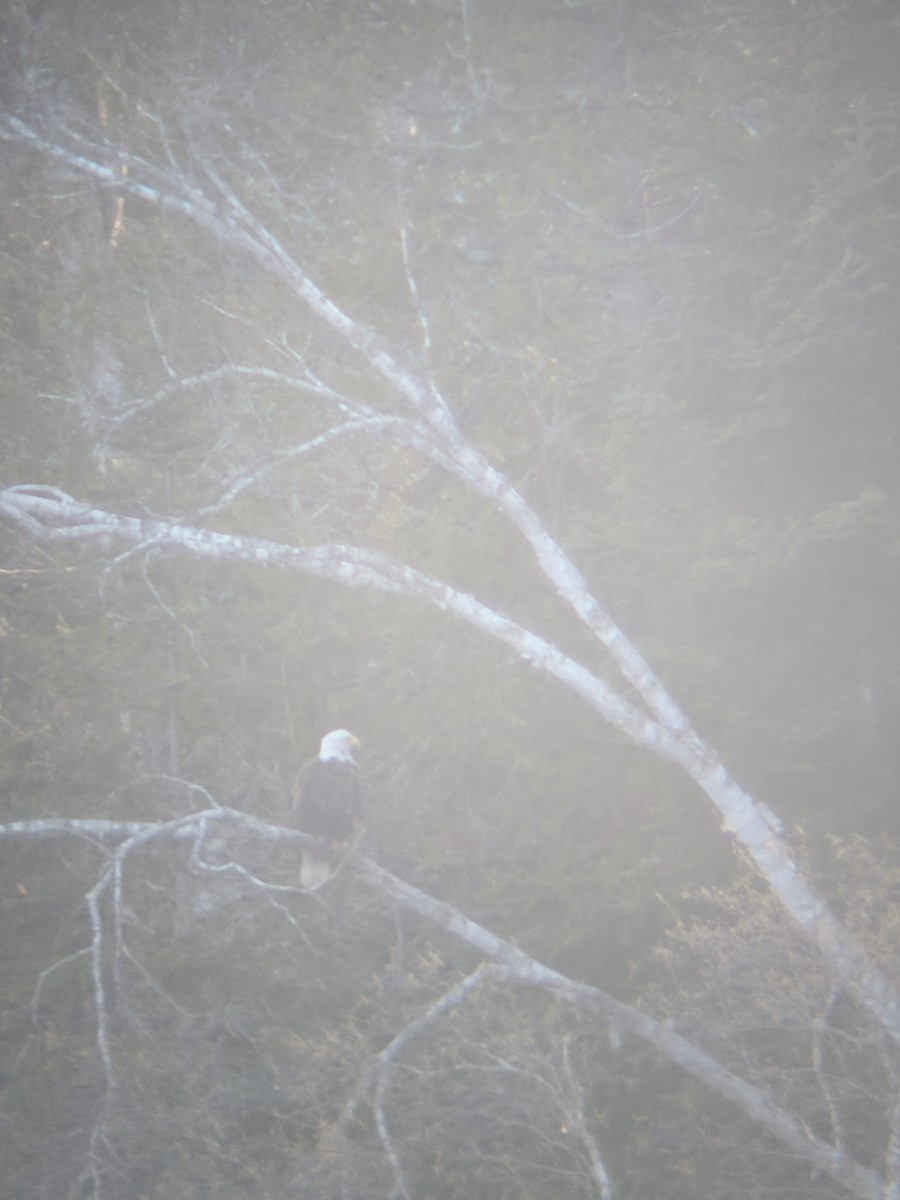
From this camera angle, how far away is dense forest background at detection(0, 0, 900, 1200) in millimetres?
5676

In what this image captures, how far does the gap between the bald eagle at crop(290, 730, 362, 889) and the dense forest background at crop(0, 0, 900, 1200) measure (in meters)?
0.36

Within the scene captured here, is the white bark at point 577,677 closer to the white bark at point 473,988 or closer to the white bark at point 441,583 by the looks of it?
the white bark at point 441,583

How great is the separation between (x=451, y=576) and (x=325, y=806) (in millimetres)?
1880

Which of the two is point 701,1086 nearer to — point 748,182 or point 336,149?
point 748,182

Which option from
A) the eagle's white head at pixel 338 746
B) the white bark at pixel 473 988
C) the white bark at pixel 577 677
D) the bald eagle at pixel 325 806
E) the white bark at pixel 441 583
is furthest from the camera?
the eagle's white head at pixel 338 746

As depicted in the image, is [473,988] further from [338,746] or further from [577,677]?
[577,677]

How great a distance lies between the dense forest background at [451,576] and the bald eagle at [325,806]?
359mm

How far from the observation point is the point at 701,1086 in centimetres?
595

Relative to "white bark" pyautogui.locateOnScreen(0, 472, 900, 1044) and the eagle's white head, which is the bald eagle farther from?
"white bark" pyautogui.locateOnScreen(0, 472, 900, 1044)

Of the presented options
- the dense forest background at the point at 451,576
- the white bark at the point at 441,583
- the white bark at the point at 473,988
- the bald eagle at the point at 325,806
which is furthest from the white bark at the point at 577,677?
the bald eagle at the point at 325,806

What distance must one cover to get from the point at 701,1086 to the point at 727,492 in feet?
11.8

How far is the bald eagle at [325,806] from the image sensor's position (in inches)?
223

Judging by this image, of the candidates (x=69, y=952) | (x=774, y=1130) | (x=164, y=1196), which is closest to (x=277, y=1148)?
(x=164, y=1196)

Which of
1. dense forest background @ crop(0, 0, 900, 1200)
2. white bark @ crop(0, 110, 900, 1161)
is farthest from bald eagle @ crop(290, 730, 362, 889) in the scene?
white bark @ crop(0, 110, 900, 1161)
